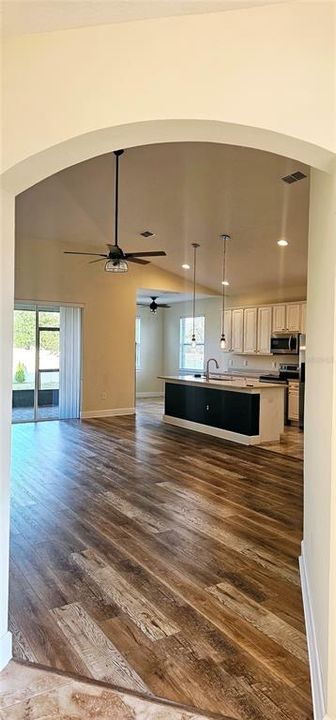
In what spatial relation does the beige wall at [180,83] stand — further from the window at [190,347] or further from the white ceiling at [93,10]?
the window at [190,347]

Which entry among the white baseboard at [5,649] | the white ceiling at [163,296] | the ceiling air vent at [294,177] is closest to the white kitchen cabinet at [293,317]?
the white ceiling at [163,296]

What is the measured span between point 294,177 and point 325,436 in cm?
406

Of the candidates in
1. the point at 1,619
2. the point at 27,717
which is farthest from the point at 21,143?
the point at 27,717

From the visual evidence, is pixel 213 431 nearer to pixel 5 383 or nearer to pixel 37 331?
pixel 37 331

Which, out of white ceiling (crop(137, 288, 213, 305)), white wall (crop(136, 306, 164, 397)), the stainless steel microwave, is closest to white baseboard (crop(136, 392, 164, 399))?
white wall (crop(136, 306, 164, 397))

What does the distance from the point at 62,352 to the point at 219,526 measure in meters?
5.86

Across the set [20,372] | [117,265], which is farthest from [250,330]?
[117,265]

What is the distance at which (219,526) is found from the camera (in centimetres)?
356

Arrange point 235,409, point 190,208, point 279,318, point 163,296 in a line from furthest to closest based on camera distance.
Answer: point 163,296 < point 279,318 < point 235,409 < point 190,208

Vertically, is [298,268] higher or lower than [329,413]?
higher

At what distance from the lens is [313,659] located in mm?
1914

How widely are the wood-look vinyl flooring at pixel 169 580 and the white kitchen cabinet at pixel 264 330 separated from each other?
13.2ft

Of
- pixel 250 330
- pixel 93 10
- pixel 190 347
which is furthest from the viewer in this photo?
pixel 190 347

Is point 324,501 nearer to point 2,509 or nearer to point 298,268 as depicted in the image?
point 2,509
